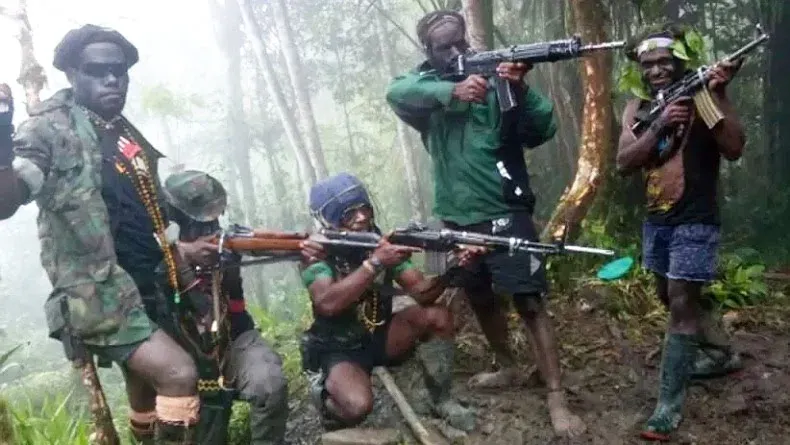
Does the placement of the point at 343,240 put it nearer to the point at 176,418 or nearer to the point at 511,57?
the point at 176,418

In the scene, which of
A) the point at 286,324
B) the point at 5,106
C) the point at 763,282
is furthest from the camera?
the point at 286,324

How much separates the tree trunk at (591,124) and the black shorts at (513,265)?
1.92 m

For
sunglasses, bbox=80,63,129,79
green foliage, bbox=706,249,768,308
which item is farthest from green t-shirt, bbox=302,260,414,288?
green foliage, bbox=706,249,768,308

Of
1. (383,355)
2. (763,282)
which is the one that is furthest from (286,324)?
(763,282)

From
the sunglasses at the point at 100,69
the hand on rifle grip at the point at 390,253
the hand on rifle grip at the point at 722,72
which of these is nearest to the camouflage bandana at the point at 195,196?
the sunglasses at the point at 100,69

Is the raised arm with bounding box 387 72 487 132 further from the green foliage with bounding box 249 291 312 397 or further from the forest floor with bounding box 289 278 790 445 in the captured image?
the green foliage with bounding box 249 291 312 397

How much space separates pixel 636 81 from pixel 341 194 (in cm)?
193

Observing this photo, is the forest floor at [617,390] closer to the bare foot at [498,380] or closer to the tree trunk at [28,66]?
the bare foot at [498,380]

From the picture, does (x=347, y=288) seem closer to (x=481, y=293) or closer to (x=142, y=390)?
(x=481, y=293)

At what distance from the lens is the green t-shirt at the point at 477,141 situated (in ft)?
14.3

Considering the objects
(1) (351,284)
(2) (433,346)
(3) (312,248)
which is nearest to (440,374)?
(2) (433,346)

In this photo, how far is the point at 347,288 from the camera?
162 inches

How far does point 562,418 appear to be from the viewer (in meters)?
4.16

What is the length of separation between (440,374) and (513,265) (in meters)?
0.89
